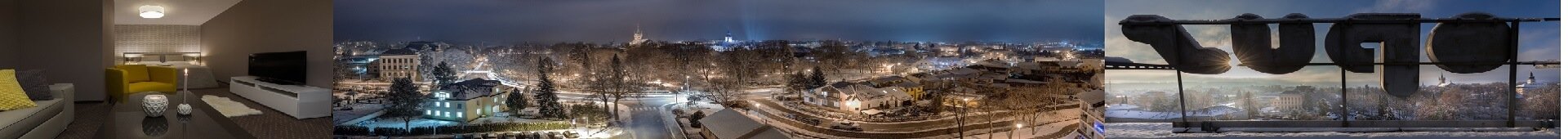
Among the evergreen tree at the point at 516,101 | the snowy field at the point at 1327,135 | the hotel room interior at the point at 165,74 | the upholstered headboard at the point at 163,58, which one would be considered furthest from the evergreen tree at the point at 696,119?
the upholstered headboard at the point at 163,58

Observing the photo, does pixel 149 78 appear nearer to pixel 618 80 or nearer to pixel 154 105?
pixel 154 105

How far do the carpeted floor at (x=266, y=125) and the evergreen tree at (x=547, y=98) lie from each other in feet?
4.43

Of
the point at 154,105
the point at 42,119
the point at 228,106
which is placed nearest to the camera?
the point at 42,119

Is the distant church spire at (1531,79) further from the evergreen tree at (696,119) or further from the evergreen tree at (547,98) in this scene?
the evergreen tree at (547,98)

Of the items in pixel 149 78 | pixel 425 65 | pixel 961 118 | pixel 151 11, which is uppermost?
pixel 151 11

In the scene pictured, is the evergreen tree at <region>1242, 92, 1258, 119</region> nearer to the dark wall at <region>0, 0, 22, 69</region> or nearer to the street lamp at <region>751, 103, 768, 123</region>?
the street lamp at <region>751, 103, 768, 123</region>

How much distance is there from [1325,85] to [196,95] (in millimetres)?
7834

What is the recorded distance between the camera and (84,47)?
7816 millimetres

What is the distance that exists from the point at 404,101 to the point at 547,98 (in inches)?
21.7

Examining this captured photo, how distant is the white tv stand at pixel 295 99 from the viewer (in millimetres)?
5645

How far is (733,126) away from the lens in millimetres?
4074

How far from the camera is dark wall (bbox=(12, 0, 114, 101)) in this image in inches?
301

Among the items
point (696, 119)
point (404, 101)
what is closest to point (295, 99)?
point (404, 101)

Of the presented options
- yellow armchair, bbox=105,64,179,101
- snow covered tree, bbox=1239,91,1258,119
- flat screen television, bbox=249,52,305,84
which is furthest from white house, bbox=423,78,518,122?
yellow armchair, bbox=105,64,179,101
